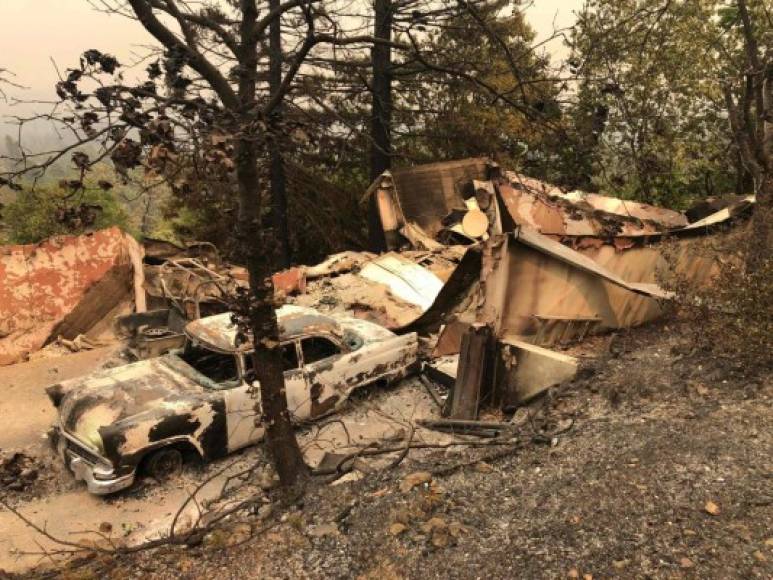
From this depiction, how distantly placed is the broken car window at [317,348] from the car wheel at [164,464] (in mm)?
1776

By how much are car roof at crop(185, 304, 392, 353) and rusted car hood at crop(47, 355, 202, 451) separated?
0.44 meters

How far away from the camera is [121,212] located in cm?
2606

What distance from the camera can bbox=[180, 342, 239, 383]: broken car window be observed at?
7.04m

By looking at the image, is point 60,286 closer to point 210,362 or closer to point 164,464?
point 210,362

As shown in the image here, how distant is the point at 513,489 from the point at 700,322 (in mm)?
3357

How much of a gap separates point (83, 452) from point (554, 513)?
4440mm

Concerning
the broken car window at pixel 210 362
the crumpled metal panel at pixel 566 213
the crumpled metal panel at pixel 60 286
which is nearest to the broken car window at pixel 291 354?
the broken car window at pixel 210 362

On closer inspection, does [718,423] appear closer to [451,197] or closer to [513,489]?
[513,489]

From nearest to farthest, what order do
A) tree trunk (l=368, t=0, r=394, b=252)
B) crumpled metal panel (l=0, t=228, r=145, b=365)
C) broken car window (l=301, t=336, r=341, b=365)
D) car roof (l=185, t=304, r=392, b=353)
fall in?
car roof (l=185, t=304, r=392, b=353)
broken car window (l=301, t=336, r=341, b=365)
crumpled metal panel (l=0, t=228, r=145, b=365)
tree trunk (l=368, t=0, r=394, b=252)

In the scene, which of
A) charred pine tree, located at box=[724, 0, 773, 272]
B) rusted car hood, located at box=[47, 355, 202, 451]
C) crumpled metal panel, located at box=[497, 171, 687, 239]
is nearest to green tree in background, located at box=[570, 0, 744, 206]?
crumpled metal panel, located at box=[497, 171, 687, 239]

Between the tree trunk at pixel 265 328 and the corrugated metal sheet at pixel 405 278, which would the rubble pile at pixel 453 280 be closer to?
the corrugated metal sheet at pixel 405 278

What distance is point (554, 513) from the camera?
4.17 meters

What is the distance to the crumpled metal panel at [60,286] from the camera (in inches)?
406

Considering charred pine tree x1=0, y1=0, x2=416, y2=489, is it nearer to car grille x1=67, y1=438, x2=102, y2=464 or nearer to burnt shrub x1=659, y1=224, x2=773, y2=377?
car grille x1=67, y1=438, x2=102, y2=464
